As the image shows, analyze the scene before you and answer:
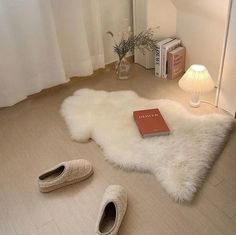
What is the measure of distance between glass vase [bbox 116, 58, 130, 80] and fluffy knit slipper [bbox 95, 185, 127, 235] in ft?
3.86

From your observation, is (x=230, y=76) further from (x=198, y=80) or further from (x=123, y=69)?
(x=123, y=69)

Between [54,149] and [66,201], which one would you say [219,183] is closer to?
[66,201]

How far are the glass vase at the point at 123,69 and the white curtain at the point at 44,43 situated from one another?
18 centimetres

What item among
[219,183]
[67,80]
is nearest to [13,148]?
[67,80]

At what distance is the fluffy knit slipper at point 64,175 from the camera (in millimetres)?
1435

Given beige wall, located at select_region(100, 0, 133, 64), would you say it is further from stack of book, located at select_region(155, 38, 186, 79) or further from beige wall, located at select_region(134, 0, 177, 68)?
stack of book, located at select_region(155, 38, 186, 79)

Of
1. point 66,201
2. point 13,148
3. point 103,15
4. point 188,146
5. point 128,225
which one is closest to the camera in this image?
point 128,225

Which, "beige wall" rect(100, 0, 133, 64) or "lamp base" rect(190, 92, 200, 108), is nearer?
"lamp base" rect(190, 92, 200, 108)

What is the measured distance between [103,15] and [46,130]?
100cm

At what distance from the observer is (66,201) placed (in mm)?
1406

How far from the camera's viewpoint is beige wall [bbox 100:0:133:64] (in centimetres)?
221

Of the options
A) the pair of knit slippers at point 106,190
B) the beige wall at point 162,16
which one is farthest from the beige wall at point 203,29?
the pair of knit slippers at point 106,190

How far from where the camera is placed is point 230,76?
69.1 inches

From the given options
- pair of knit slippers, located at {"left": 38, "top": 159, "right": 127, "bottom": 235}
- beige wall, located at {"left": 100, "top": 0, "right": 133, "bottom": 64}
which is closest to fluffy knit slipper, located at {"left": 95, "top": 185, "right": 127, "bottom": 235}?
pair of knit slippers, located at {"left": 38, "top": 159, "right": 127, "bottom": 235}
